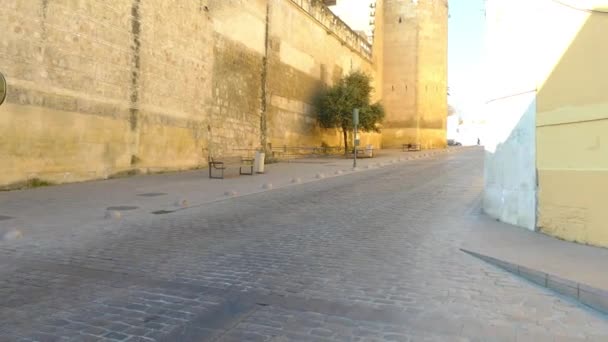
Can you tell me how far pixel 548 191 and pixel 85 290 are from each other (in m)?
6.38

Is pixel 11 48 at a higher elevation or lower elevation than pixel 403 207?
higher

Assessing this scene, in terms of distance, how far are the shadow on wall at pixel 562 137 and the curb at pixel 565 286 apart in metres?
1.80

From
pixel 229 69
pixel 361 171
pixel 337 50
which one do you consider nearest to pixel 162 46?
pixel 229 69

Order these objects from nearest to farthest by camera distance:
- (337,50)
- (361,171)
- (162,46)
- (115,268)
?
1. (115,268)
2. (162,46)
3. (361,171)
4. (337,50)

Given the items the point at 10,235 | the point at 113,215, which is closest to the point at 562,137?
the point at 113,215

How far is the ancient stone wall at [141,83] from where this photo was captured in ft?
40.7

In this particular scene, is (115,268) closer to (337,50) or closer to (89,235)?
(89,235)

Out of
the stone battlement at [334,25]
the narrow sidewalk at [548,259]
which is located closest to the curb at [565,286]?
the narrow sidewalk at [548,259]

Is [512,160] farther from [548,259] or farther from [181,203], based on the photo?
[181,203]

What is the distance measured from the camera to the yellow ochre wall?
6.47m

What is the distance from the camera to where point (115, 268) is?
5484 millimetres

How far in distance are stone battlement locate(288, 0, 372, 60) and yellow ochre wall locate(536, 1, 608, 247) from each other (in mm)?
22925

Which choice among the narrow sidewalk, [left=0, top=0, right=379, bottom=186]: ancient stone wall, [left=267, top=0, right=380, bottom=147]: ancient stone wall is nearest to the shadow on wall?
the narrow sidewalk

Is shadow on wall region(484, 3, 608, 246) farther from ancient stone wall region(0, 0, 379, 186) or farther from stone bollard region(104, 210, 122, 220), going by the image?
ancient stone wall region(0, 0, 379, 186)
